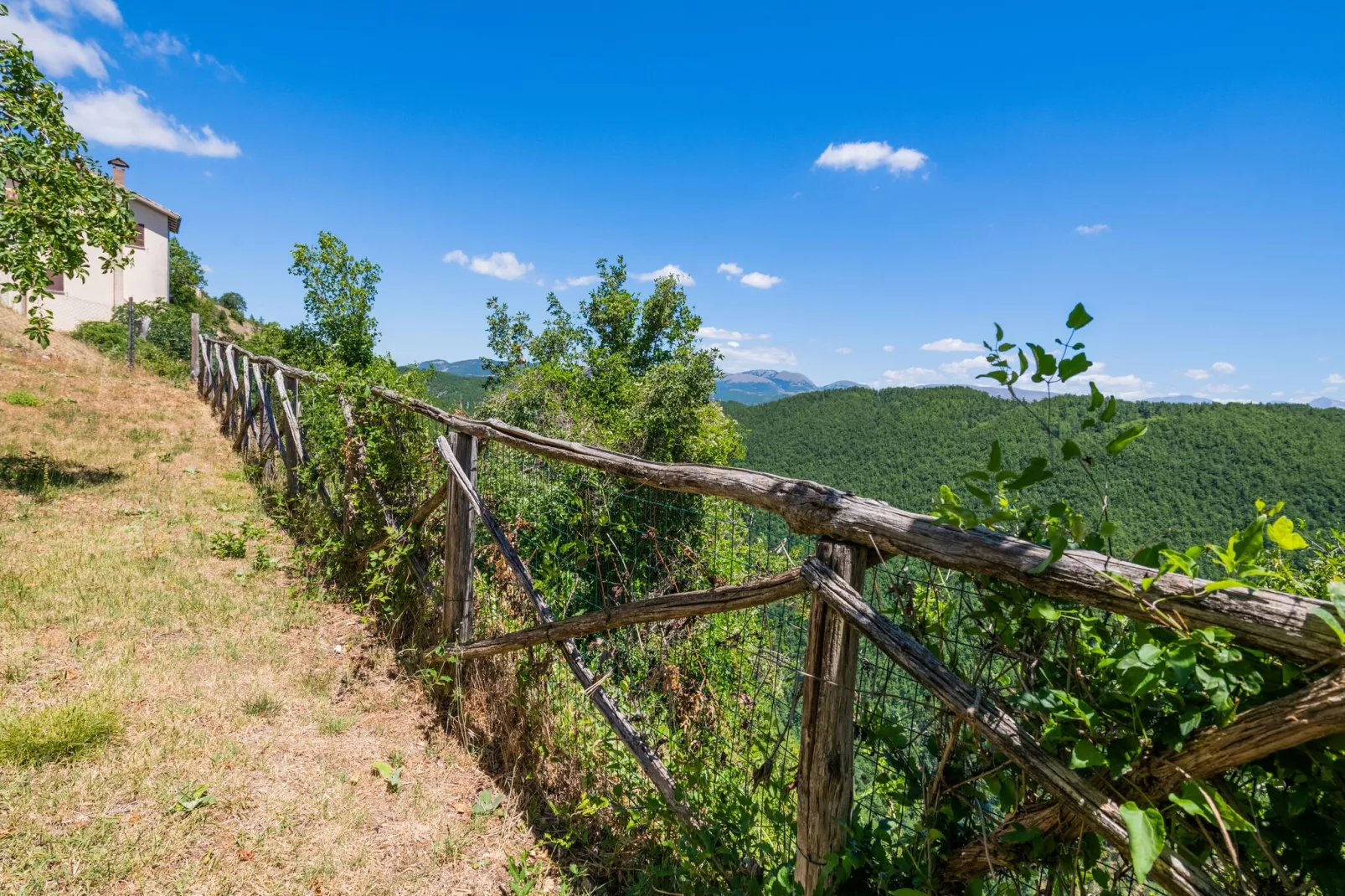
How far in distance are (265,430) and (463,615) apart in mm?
5179

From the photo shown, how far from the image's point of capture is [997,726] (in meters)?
1.22

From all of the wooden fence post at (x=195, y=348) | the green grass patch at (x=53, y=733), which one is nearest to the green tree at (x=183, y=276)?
the wooden fence post at (x=195, y=348)

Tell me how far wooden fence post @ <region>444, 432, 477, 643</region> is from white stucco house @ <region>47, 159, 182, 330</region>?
30149 millimetres

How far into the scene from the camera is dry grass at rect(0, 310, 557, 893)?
7.12 feet

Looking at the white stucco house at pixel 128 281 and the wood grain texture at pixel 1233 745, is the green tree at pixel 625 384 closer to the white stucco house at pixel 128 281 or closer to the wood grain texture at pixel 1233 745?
the wood grain texture at pixel 1233 745

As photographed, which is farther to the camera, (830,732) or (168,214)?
(168,214)

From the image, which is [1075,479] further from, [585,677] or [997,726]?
[997,726]

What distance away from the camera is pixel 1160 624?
1.01 m

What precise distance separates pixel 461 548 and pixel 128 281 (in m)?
36.4

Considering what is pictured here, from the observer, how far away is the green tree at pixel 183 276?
113 feet

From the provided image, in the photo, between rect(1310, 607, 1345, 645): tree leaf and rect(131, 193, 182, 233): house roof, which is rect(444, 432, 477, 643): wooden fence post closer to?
rect(1310, 607, 1345, 645): tree leaf

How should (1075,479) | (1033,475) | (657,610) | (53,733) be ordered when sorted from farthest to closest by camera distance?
(1075,479), (53,733), (657,610), (1033,475)

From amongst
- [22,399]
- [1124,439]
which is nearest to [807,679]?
[1124,439]

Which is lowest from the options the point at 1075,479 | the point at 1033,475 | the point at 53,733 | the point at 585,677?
the point at 53,733
